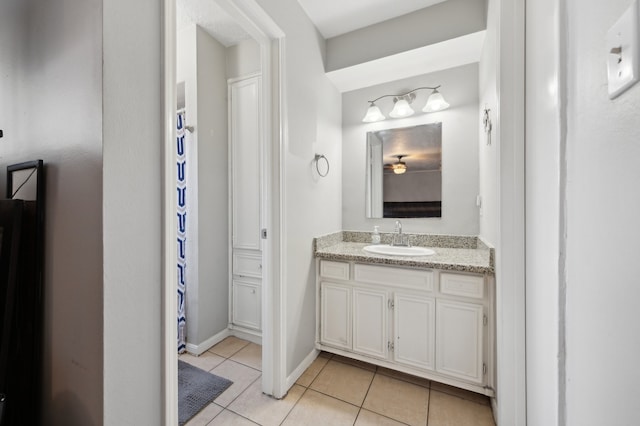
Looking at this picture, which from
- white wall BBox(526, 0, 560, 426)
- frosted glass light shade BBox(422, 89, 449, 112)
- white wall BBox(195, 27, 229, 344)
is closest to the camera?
white wall BBox(526, 0, 560, 426)

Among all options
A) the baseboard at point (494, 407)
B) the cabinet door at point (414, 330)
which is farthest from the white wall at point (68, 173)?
the baseboard at point (494, 407)

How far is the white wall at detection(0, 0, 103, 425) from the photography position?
2.80ft

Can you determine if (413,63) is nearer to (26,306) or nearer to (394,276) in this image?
(394,276)

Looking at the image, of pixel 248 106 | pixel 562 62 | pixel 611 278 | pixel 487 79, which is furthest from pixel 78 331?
pixel 487 79

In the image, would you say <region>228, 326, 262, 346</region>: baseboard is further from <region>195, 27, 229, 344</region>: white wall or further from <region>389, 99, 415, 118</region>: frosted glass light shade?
<region>389, 99, 415, 118</region>: frosted glass light shade

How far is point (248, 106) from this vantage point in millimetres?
2383

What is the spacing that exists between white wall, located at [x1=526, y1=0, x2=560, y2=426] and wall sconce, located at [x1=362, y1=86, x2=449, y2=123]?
0.95 m

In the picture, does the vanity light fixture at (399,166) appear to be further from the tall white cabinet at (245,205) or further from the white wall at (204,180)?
the white wall at (204,180)

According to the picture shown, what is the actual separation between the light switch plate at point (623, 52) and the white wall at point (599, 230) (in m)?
0.02

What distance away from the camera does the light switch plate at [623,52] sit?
41 centimetres

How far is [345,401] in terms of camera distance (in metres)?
1.62

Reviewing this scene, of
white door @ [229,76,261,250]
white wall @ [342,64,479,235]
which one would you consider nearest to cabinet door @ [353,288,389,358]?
white wall @ [342,64,479,235]

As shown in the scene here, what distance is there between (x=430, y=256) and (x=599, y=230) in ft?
4.41

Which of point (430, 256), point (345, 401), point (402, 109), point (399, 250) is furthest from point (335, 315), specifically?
point (402, 109)
